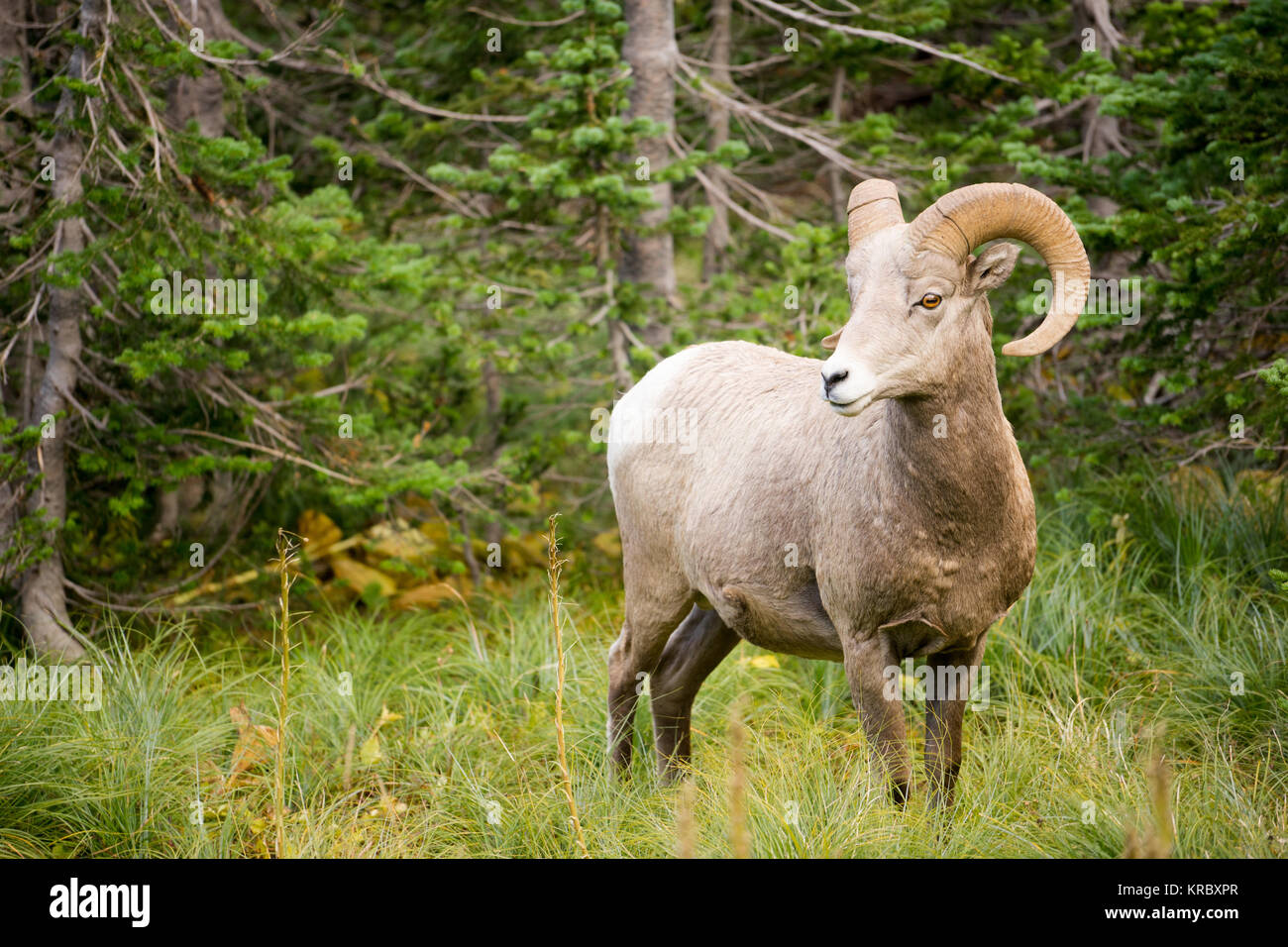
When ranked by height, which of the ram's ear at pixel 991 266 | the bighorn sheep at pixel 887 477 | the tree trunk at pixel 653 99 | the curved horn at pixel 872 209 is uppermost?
the tree trunk at pixel 653 99

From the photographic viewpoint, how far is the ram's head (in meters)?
3.51

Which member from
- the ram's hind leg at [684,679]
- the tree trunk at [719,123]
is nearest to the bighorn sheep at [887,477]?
the ram's hind leg at [684,679]

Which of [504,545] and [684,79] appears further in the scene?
[504,545]

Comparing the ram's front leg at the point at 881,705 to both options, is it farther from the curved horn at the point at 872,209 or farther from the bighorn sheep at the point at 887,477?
the curved horn at the point at 872,209

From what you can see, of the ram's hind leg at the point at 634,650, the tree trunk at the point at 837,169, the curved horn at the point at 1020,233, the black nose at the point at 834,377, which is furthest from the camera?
the tree trunk at the point at 837,169

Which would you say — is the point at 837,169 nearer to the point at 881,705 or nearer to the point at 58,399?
the point at 58,399

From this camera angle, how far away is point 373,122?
25.8ft

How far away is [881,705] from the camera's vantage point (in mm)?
3893

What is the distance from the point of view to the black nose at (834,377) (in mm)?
3420

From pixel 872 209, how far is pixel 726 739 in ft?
8.36

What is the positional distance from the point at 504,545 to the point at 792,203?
12.0 ft

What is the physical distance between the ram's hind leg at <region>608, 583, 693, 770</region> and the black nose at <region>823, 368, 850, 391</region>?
61.9 inches
